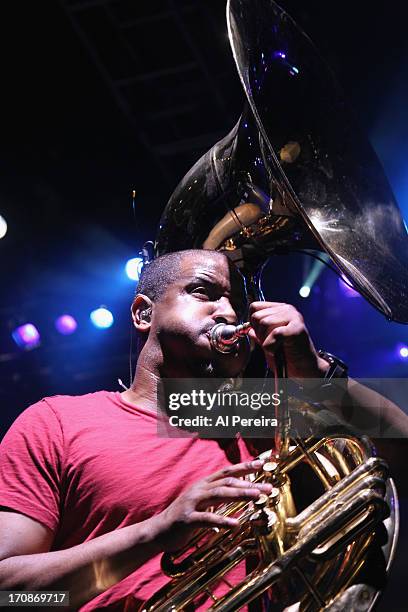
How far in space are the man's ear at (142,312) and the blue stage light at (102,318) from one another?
228 cm

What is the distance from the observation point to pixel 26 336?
506cm

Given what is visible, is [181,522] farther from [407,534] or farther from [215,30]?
[215,30]

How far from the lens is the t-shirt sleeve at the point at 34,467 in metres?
1.99

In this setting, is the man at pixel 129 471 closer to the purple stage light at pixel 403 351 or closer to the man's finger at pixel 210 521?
the man's finger at pixel 210 521

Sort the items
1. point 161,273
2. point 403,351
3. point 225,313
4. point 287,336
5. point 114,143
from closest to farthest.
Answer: point 287,336
point 225,313
point 161,273
point 403,351
point 114,143

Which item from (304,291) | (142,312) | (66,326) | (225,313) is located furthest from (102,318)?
(225,313)

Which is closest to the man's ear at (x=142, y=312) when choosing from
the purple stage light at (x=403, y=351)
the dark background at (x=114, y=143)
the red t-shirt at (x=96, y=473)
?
the red t-shirt at (x=96, y=473)

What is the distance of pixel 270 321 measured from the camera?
206 cm

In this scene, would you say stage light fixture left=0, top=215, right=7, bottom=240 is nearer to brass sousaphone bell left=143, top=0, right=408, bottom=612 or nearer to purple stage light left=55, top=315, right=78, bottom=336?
purple stage light left=55, top=315, right=78, bottom=336

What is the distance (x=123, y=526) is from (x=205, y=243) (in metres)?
1.07

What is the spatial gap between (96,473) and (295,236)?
99 centimetres

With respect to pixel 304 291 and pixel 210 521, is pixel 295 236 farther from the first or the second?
pixel 304 291

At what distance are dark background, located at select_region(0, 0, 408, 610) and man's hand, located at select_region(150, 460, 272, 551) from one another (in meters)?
2.28

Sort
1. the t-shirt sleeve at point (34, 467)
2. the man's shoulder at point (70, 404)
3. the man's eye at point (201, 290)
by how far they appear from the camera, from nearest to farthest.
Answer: the t-shirt sleeve at point (34, 467), the man's shoulder at point (70, 404), the man's eye at point (201, 290)
